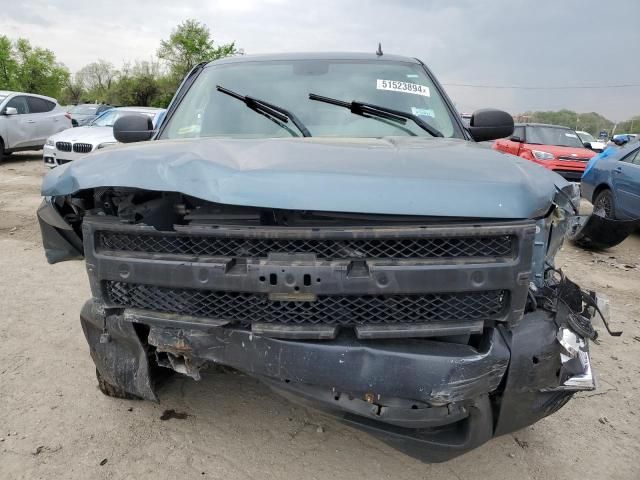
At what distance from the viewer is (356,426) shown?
205cm

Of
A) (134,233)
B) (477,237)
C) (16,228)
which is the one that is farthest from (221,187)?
(16,228)

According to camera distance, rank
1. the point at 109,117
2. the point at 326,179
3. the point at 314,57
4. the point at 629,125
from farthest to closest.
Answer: the point at 629,125 → the point at 109,117 → the point at 314,57 → the point at 326,179

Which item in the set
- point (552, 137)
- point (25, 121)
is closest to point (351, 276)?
point (552, 137)

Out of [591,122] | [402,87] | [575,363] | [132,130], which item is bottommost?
[591,122]

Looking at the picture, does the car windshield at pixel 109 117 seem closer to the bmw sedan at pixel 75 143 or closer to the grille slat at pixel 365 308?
the bmw sedan at pixel 75 143

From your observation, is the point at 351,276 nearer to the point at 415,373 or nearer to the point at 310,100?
the point at 415,373

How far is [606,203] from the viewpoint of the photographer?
7836 mm

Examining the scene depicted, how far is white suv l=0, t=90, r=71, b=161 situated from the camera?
1296cm

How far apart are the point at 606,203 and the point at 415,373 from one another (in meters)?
7.36

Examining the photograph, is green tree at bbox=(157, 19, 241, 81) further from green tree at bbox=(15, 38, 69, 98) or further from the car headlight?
the car headlight

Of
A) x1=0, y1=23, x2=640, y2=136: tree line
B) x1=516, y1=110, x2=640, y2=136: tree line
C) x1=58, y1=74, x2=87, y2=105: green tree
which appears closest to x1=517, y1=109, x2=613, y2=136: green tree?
x1=516, y1=110, x2=640, y2=136: tree line

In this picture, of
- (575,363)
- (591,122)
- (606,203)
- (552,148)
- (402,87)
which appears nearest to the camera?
(575,363)

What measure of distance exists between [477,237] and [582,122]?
7496 centimetres

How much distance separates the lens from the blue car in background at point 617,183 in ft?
23.3
